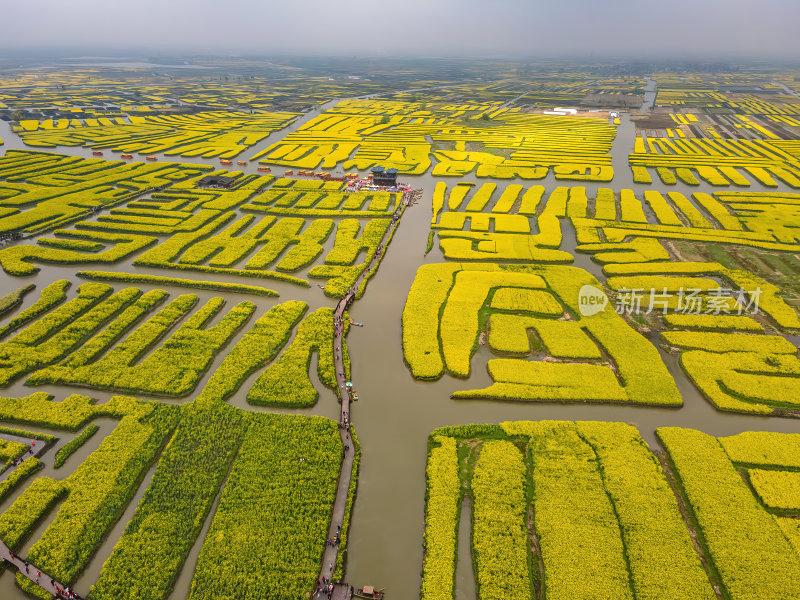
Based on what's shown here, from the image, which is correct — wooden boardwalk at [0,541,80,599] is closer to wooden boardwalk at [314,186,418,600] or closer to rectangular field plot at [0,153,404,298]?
wooden boardwalk at [314,186,418,600]

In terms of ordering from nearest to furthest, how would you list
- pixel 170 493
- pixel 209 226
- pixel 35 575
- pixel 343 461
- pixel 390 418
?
pixel 35 575 → pixel 170 493 → pixel 343 461 → pixel 390 418 → pixel 209 226

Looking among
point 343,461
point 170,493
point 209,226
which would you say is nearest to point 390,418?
point 343,461

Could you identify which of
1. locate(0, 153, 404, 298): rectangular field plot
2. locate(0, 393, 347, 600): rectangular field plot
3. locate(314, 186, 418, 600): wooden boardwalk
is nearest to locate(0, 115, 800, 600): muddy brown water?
locate(0, 393, 347, 600): rectangular field plot

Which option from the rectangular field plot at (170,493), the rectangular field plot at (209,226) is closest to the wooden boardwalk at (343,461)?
the rectangular field plot at (170,493)

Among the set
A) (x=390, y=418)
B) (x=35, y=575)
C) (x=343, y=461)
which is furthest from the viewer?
(x=390, y=418)

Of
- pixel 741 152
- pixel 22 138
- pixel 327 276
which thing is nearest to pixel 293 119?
pixel 22 138

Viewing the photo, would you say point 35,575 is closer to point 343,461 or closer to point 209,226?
point 343,461

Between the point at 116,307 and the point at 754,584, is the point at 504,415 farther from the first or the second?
the point at 116,307

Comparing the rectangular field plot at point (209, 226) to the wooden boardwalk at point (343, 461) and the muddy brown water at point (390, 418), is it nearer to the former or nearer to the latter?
the muddy brown water at point (390, 418)
